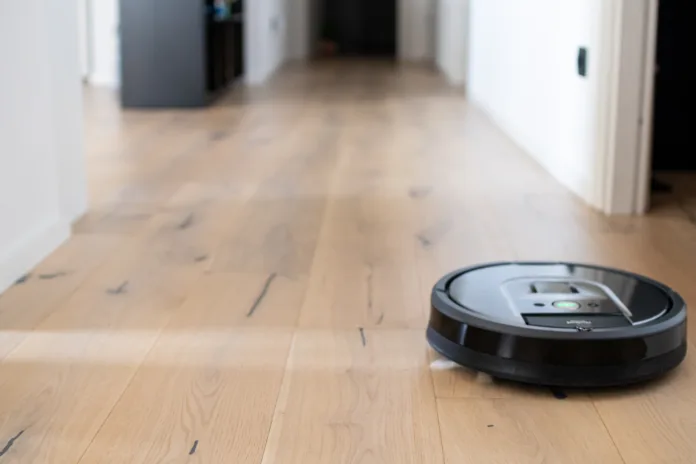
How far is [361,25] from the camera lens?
392 inches

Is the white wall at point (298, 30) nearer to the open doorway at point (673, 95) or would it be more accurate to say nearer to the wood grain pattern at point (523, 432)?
the open doorway at point (673, 95)

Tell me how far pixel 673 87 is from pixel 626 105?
735 millimetres

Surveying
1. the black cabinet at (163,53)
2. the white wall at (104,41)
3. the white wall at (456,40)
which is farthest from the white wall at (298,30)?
the black cabinet at (163,53)

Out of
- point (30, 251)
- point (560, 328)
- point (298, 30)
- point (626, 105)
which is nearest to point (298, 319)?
point (560, 328)

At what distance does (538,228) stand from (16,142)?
3.68 ft

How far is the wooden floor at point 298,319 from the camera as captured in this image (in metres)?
1.07

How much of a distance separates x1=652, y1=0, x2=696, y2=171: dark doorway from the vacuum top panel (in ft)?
4.99

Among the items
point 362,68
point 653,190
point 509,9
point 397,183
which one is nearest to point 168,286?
point 397,183

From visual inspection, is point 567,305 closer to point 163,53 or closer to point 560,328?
point 560,328

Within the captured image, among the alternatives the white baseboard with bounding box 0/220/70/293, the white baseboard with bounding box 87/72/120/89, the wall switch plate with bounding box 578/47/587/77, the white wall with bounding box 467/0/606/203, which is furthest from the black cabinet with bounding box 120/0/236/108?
the white baseboard with bounding box 0/220/70/293

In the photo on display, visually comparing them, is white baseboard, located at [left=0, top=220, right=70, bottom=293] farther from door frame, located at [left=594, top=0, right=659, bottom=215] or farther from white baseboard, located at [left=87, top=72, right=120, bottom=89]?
white baseboard, located at [left=87, top=72, right=120, bottom=89]

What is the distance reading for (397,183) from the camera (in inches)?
108

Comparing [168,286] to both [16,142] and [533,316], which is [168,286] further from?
[533,316]

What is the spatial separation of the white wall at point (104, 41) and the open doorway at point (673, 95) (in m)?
4.01
